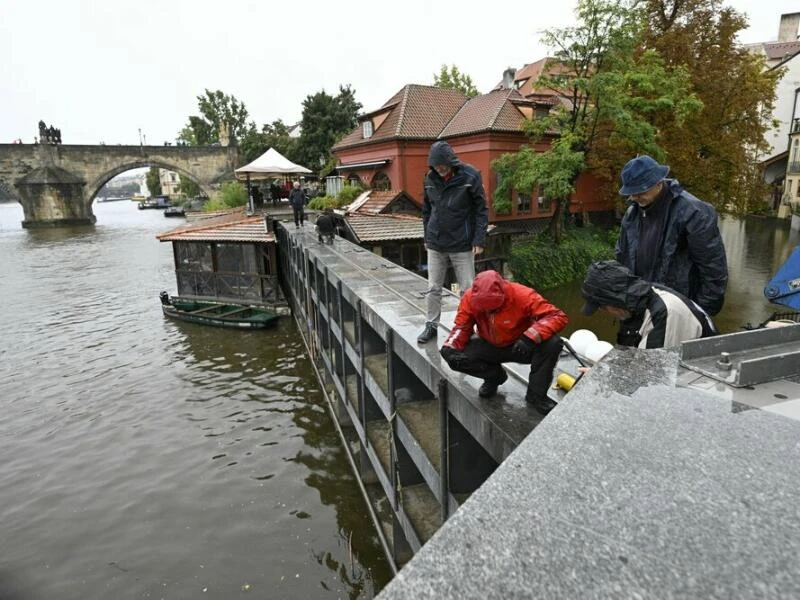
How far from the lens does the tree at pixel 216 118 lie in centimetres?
7738

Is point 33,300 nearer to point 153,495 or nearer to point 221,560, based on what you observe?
point 153,495

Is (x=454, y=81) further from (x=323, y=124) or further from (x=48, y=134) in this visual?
(x=48, y=134)

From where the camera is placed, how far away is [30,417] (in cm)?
1399

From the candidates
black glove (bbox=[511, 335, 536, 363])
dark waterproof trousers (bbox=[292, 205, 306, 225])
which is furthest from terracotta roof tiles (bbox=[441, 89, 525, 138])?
black glove (bbox=[511, 335, 536, 363])

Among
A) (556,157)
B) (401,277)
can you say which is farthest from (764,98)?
(401,277)

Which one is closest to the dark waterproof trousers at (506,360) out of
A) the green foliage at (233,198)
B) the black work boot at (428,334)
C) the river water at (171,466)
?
the black work boot at (428,334)

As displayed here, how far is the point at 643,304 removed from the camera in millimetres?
3359

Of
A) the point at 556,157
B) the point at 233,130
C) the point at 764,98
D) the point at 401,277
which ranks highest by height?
the point at 233,130

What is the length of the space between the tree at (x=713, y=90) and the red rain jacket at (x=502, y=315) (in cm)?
2456

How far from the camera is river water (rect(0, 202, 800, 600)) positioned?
8.30 m

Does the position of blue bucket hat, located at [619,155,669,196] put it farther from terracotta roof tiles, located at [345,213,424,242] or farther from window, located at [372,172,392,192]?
window, located at [372,172,392,192]

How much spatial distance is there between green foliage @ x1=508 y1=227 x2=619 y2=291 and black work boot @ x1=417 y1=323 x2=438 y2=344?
62.7 feet

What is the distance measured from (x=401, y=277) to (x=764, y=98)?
24324mm

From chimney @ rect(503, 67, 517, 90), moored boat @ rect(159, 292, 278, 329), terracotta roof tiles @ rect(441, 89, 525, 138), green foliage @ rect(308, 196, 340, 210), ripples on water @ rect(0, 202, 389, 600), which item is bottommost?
ripples on water @ rect(0, 202, 389, 600)
